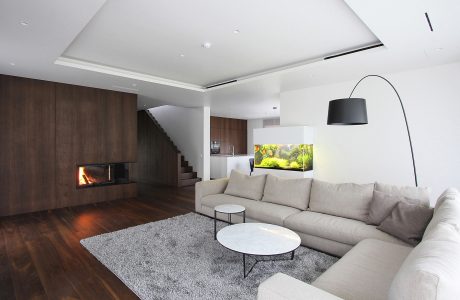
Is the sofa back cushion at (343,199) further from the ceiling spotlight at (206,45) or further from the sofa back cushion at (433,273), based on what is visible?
the ceiling spotlight at (206,45)

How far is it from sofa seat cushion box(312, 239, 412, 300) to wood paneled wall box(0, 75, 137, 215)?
5249mm

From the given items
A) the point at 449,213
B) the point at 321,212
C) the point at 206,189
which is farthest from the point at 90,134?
the point at 449,213

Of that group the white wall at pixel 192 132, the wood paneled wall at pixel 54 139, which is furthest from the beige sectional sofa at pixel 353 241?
the white wall at pixel 192 132

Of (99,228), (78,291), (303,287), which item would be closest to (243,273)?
(303,287)

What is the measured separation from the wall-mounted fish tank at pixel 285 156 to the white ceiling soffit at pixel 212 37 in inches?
65.0

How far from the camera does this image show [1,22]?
8.48ft

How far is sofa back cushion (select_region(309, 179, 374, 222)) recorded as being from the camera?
2955 millimetres

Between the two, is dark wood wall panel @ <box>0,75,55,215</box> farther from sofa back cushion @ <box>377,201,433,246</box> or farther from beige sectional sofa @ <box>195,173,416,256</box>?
sofa back cushion @ <box>377,201,433,246</box>

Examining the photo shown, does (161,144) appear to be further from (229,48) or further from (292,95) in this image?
(229,48)

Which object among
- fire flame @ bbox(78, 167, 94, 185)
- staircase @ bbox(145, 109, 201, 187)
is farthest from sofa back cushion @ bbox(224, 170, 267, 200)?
staircase @ bbox(145, 109, 201, 187)

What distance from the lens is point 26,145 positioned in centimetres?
467

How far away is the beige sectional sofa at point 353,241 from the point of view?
1062mm

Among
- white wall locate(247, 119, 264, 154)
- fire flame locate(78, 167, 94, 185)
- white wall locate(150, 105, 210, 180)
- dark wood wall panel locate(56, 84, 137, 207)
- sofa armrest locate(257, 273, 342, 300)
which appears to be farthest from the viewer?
white wall locate(247, 119, 264, 154)

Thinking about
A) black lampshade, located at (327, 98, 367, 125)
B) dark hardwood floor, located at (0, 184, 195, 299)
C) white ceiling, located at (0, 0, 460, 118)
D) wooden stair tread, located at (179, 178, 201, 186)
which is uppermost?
white ceiling, located at (0, 0, 460, 118)
